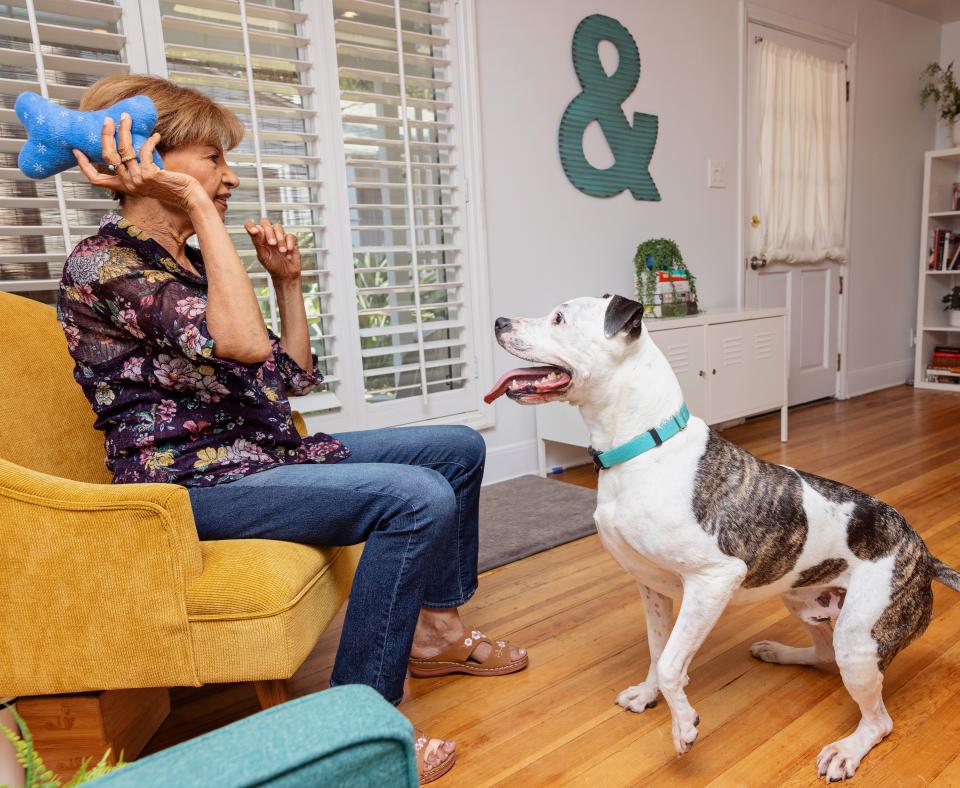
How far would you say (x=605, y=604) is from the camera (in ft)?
6.86

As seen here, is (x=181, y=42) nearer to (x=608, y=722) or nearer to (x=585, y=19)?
(x=585, y=19)

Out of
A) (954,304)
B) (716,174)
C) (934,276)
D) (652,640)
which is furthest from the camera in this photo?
(934,276)

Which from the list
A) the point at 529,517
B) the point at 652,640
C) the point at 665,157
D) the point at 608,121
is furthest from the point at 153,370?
the point at 665,157

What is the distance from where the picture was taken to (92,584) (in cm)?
116

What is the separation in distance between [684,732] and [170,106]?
58.8 inches

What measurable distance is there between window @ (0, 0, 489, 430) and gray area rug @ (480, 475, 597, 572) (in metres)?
0.42

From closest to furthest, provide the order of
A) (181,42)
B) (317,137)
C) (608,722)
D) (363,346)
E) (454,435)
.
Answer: (608,722) → (454,435) → (181,42) → (317,137) → (363,346)

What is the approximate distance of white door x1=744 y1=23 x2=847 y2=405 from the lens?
14.0 ft

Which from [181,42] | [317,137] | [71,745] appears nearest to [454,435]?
[71,745]

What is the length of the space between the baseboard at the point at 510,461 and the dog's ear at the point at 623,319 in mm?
2002

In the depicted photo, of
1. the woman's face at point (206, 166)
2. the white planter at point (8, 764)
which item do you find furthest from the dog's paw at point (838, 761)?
the woman's face at point (206, 166)

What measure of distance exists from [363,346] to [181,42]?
3.98ft

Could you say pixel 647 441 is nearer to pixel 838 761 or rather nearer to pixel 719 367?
pixel 838 761

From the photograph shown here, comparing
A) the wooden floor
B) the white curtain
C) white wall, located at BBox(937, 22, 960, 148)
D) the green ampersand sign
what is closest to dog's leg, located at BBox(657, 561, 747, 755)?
the wooden floor
